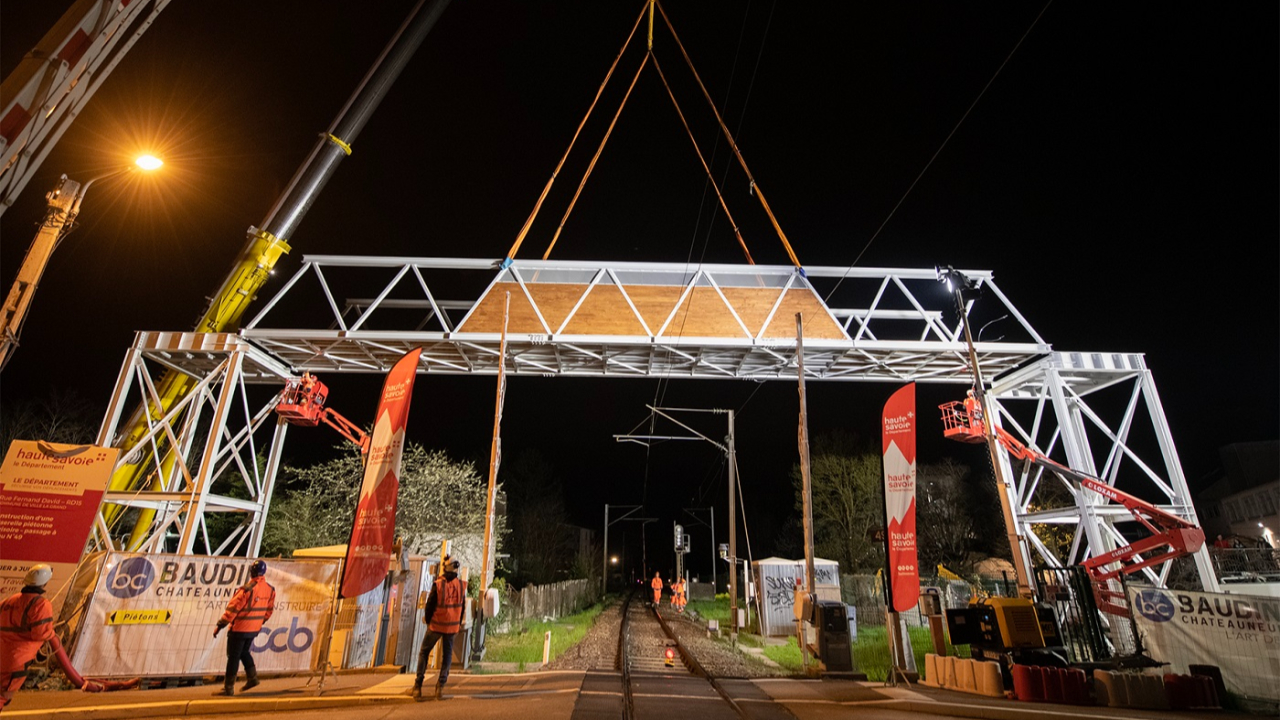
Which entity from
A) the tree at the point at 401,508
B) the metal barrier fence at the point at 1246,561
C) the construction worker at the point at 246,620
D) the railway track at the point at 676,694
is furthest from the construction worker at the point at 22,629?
the metal barrier fence at the point at 1246,561

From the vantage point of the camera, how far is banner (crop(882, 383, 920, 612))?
10.4 m

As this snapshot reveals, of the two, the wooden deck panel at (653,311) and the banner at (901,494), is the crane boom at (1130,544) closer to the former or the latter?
the banner at (901,494)

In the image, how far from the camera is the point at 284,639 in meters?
10.2

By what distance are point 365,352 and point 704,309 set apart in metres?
9.07

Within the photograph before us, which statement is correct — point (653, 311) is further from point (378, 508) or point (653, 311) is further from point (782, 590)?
point (782, 590)

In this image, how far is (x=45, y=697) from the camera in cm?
812

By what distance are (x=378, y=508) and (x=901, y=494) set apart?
882 cm

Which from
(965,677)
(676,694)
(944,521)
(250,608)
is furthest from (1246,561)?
(250,608)

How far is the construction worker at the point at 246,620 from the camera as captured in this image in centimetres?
825

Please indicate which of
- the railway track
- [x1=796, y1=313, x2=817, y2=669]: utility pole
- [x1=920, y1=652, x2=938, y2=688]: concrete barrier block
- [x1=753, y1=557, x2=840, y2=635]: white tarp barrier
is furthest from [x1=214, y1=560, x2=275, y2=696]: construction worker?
[x1=753, y1=557, x2=840, y2=635]: white tarp barrier

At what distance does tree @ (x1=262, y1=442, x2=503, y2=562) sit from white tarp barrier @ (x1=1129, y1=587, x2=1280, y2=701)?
74.2 ft

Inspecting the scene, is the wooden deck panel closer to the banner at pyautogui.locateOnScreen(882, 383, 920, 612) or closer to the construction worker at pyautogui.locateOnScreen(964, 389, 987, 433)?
the construction worker at pyautogui.locateOnScreen(964, 389, 987, 433)

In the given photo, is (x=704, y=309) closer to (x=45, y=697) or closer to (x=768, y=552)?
(x=45, y=697)

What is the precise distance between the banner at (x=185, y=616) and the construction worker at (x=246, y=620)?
1.35 m
